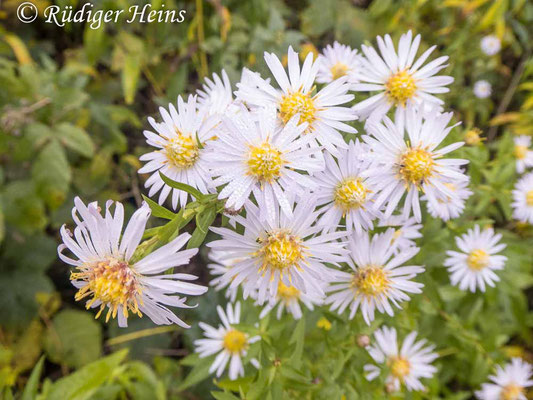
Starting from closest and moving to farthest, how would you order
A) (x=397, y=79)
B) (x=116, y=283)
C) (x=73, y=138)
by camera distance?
(x=116, y=283) < (x=397, y=79) < (x=73, y=138)

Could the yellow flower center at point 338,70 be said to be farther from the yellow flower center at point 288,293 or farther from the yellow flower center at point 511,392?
the yellow flower center at point 511,392

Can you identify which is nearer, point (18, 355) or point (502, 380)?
point (502, 380)

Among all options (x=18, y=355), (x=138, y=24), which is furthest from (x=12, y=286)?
(x=138, y=24)

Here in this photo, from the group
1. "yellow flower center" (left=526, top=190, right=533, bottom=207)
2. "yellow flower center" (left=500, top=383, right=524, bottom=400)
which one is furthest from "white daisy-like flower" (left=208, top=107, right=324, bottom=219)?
"yellow flower center" (left=500, top=383, right=524, bottom=400)

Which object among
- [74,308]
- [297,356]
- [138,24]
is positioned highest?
[138,24]

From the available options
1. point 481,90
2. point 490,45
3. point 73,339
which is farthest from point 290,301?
point 490,45

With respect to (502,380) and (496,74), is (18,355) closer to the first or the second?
(502,380)

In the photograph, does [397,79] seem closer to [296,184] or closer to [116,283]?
[296,184]
